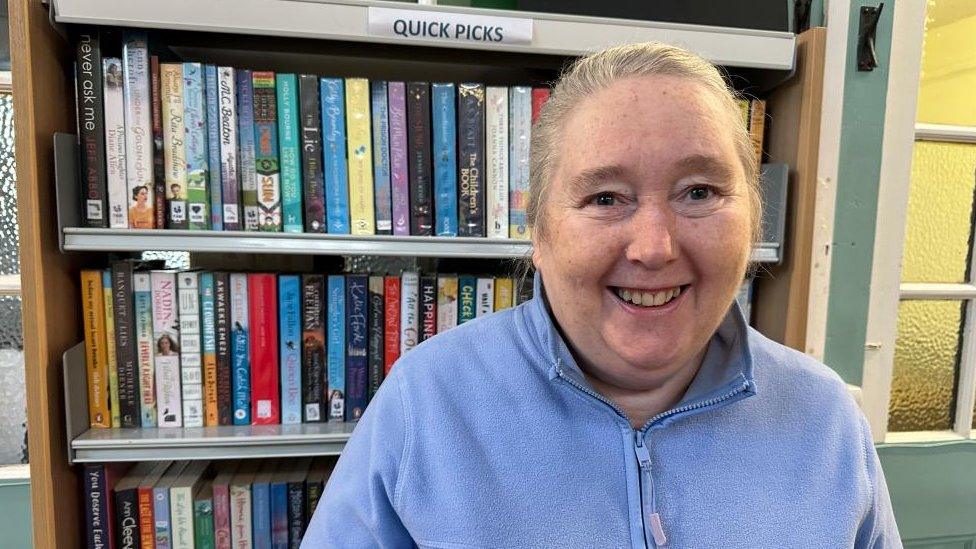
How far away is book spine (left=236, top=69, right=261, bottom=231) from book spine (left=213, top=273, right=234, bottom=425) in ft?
0.45

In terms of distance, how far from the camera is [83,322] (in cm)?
109

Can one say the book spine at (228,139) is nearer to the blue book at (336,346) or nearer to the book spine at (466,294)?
the blue book at (336,346)

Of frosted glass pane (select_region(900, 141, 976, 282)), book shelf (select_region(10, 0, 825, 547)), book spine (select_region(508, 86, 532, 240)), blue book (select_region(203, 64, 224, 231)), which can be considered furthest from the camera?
frosted glass pane (select_region(900, 141, 976, 282))

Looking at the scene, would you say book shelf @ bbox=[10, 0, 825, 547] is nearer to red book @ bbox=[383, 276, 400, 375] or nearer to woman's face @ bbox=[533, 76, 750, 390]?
red book @ bbox=[383, 276, 400, 375]

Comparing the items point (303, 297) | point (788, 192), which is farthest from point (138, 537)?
point (788, 192)

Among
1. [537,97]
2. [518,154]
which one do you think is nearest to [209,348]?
[518,154]

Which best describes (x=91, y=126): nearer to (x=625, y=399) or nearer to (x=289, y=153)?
(x=289, y=153)

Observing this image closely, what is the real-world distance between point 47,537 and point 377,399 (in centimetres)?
74

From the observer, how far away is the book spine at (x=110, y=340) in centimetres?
109

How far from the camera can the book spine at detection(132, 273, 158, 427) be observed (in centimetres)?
110

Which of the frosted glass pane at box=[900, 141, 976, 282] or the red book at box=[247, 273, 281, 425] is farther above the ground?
the frosted glass pane at box=[900, 141, 976, 282]

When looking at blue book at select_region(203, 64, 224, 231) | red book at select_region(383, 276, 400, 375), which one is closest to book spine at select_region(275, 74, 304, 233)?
blue book at select_region(203, 64, 224, 231)

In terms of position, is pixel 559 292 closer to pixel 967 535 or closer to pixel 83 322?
pixel 83 322

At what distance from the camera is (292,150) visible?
43.3 inches
